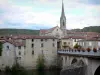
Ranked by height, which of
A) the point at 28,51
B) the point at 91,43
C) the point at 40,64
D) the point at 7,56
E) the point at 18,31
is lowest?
the point at 40,64

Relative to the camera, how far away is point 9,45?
74062 millimetres

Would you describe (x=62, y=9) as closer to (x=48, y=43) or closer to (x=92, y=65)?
(x=48, y=43)

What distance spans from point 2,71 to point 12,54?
20.9ft

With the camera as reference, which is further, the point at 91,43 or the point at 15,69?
the point at 91,43

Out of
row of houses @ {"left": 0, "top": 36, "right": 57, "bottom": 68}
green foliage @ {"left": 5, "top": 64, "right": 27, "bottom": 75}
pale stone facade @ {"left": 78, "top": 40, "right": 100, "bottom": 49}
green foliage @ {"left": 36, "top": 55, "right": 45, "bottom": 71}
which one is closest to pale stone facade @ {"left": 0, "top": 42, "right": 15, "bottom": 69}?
row of houses @ {"left": 0, "top": 36, "right": 57, "bottom": 68}

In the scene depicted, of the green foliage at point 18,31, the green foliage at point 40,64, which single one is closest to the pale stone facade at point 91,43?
the green foliage at point 40,64

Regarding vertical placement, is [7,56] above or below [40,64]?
above

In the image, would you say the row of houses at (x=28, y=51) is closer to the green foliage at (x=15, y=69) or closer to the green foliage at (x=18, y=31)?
the green foliage at (x=15, y=69)

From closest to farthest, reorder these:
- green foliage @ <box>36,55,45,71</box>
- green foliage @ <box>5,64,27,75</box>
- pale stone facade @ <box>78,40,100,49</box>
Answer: green foliage @ <box>5,64,27,75</box>, green foliage @ <box>36,55,45,71</box>, pale stone facade @ <box>78,40,100,49</box>

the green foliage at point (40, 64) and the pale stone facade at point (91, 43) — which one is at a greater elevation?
the pale stone facade at point (91, 43)

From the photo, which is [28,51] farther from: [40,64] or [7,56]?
[7,56]

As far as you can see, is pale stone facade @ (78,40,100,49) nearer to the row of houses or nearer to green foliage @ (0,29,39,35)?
the row of houses

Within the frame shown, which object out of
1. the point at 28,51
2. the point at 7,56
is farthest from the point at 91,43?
the point at 7,56

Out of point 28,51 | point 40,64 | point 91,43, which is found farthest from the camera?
point 91,43
